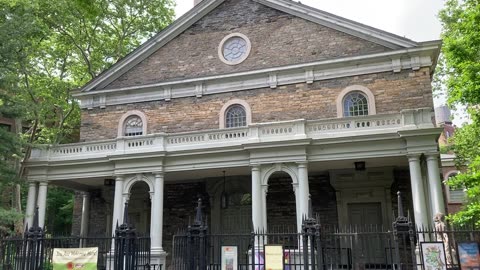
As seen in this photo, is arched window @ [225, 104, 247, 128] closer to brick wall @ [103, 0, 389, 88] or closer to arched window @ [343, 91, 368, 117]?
brick wall @ [103, 0, 389, 88]

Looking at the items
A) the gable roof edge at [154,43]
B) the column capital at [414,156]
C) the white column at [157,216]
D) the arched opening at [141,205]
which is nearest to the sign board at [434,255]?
the column capital at [414,156]

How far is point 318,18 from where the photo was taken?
18.4 m

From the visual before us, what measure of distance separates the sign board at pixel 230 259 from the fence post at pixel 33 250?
4012mm

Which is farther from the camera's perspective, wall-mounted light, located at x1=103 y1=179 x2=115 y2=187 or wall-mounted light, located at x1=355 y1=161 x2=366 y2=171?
wall-mounted light, located at x1=103 y1=179 x2=115 y2=187

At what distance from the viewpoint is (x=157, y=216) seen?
15.8 meters

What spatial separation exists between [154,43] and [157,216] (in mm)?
8513

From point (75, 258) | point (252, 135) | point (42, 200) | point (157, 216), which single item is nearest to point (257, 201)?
point (252, 135)

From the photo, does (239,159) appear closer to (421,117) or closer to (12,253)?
(421,117)

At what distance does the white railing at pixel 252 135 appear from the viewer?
48.6 feet

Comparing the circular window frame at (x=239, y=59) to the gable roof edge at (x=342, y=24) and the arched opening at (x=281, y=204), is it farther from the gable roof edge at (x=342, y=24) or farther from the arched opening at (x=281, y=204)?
the arched opening at (x=281, y=204)

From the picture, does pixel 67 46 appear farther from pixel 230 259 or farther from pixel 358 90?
pixel 230 259

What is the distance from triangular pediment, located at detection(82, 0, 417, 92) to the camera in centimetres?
1797

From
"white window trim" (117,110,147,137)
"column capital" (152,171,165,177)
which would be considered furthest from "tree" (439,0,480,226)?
"white window trim" (117,110,147,137)

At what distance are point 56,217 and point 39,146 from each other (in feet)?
52.2
